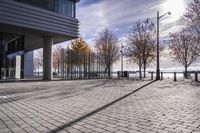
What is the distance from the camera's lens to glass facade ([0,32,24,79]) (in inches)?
1096

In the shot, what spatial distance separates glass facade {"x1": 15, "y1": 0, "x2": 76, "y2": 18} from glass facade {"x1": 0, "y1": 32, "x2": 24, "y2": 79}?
6.00 metres

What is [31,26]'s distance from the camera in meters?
23.8

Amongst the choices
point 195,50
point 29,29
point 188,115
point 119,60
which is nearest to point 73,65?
point 29,29

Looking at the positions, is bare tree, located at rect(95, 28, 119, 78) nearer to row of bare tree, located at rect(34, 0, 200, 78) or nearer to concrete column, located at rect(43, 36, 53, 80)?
row of bare tree, located at rect(34, 0, 200, 78)

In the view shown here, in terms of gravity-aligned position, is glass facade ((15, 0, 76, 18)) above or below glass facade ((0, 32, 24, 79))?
above

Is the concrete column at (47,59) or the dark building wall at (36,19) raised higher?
the dark building wall at (36,19)

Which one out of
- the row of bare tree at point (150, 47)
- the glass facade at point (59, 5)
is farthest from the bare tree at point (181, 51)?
the glass facade at point (59, 5)

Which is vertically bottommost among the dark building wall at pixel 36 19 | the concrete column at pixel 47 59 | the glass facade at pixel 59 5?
the concrete column at pixel 47 59

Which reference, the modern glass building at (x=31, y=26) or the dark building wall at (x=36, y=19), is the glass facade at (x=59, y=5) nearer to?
the modern glass building at (x=31, y=26)

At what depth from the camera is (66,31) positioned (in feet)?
89.6

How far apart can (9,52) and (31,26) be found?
7.88 m

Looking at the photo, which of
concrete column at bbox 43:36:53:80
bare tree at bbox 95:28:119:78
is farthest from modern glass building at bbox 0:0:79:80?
bare tree at bbox 95:28:119:78

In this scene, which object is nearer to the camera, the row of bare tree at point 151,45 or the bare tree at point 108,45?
the row of bare tree at point 151,45

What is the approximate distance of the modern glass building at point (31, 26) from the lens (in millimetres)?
22641
